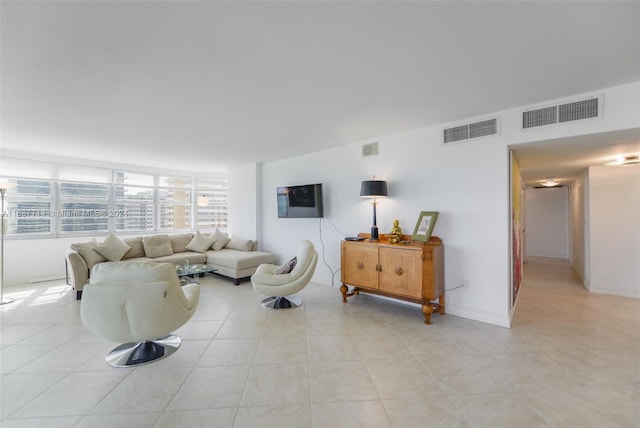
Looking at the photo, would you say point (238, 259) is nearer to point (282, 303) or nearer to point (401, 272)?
point (282, 303)

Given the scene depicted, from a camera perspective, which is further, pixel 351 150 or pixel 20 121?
pixel 351 150

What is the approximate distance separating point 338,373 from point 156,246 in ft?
16.2

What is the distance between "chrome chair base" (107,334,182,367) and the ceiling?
2492 mm

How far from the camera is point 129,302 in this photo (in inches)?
87.7

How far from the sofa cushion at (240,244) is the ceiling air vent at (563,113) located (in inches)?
204

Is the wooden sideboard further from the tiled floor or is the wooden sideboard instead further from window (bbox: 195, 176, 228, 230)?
window (bbox: 195, 176, 228, 230)

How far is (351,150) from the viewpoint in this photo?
4594 mm

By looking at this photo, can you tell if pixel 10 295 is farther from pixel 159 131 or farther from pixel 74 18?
pixel 74 18

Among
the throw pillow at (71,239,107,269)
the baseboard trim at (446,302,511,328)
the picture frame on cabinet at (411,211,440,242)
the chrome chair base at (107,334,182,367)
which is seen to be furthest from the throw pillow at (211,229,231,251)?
the baseboard trim at (446,302,511,328)

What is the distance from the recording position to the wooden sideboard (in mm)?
3227

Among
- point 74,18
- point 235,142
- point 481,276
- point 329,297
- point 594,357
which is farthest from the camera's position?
point 235,142

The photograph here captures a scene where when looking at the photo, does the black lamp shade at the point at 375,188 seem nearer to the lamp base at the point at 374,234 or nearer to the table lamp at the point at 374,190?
the table lamp at the point at 374,190

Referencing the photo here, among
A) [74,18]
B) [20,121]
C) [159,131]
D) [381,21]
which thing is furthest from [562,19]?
[20,121]

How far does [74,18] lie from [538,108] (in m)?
4.09
